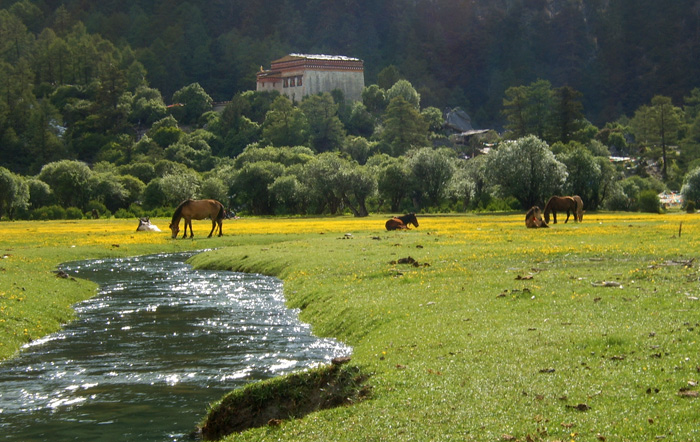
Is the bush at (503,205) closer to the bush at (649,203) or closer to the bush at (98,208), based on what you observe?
the bush at (649,203)

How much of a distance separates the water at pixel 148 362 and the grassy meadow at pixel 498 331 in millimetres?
1188

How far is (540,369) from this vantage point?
15648 mm

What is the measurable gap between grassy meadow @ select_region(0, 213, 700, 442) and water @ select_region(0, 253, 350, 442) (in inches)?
46.8

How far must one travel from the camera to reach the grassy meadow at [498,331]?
1343 centimetres

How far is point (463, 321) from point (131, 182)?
126 metres

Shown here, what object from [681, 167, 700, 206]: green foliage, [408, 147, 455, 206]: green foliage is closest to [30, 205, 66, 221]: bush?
[408, 147, 455, 206]: green foliage

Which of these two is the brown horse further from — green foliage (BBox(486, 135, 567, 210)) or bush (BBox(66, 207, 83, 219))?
bush (BBox(66, 207, 83, 219))

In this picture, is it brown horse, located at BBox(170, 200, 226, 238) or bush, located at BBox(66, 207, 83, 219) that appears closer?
brown horse, located at BBox(170, 200, 226, 238)

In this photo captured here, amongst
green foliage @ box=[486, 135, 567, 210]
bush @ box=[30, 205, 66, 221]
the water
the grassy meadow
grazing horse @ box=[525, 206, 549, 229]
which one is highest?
green foliage @ box=[486, 135, 567, 210]

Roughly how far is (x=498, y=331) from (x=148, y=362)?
8.79m

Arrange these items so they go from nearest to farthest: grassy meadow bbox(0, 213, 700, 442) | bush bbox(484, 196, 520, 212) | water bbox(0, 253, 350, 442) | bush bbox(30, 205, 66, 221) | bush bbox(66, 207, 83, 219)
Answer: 1. grassy meadow bbox(0, 213, 700, 442)
2. water bbox(0, 253, 350, 442)
3. bush bbox(484, 196, 520, 212)
4. bush bbox(30, 205, 66, 221)
5. bush bbox(66, 207, 83, 219)

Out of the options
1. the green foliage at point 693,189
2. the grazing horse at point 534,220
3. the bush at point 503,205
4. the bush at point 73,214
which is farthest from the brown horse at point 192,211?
the green foliage at point 693,189

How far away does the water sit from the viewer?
16594 millimetres

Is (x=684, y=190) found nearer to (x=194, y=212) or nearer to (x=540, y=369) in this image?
(x=194, y=212)
